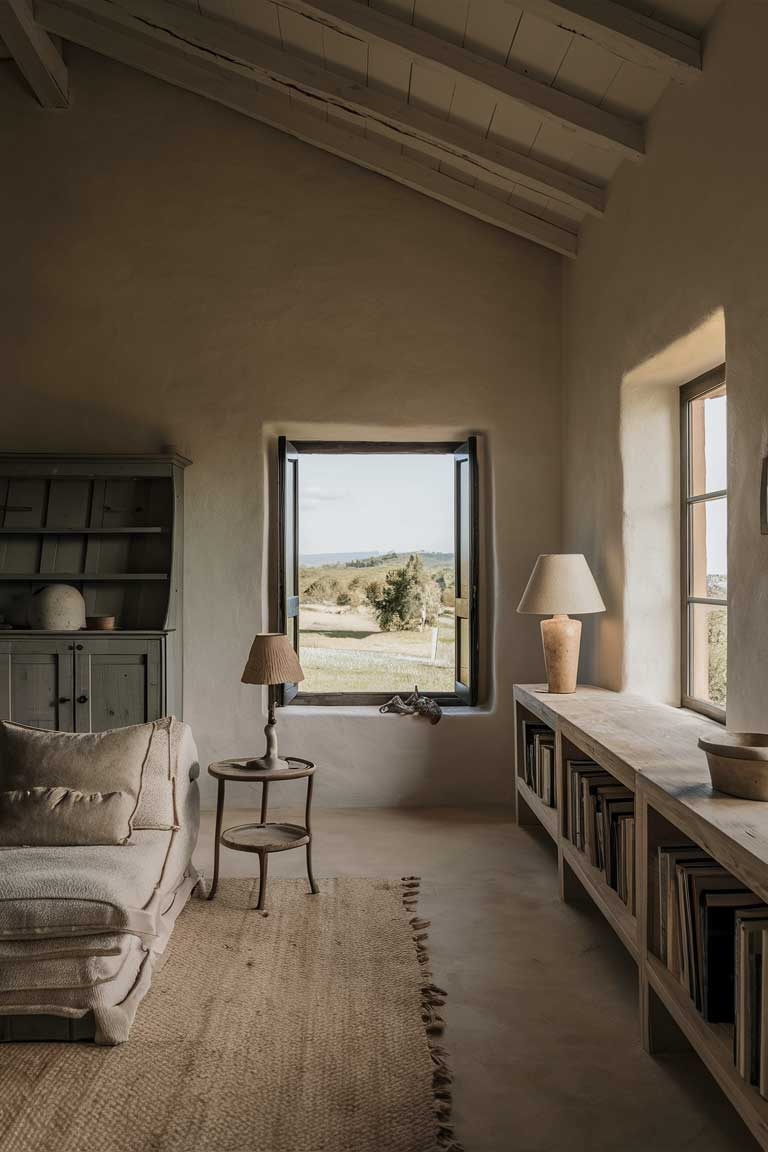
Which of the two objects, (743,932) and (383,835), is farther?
(383,835)

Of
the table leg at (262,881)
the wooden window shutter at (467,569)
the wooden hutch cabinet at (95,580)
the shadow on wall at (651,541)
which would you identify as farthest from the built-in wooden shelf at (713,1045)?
the wooden hutch cabinet at (95,580)

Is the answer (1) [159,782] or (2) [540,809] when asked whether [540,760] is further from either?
(1) [159,782]

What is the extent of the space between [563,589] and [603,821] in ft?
4.95

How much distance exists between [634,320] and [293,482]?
241 cm

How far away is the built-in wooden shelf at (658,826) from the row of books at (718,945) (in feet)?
0.16

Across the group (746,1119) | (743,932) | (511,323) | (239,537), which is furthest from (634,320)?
(746,1119)

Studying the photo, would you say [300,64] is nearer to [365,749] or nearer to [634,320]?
[634,320]

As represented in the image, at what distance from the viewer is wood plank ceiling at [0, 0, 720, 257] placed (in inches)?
144

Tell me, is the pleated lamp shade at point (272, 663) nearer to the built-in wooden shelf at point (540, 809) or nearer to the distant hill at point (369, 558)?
the built-in wooden shelf at point (540, 809)

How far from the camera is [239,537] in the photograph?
18.2 feet

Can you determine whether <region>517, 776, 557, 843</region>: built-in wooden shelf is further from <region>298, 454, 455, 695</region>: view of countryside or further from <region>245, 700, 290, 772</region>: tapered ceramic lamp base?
<region>298, 454, 455, 695</region>: view of countryside

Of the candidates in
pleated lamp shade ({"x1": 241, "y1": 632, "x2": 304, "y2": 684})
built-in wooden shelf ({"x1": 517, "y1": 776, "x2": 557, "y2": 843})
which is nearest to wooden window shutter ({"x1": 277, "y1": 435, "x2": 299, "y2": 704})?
pleated lamp shade ({"x1": 241, "y1": 632, "x2": 304, "y2": 684})

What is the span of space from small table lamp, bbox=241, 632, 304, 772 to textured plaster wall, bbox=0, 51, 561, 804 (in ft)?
4.79

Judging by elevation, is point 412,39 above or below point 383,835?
above
